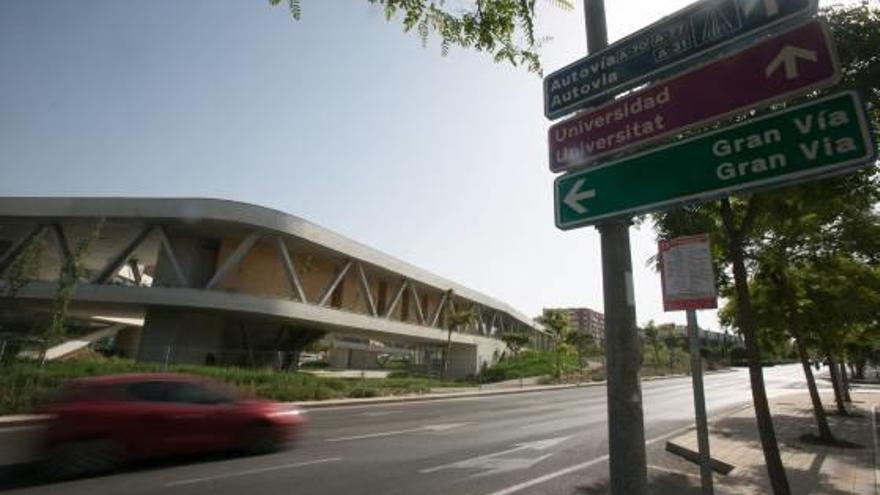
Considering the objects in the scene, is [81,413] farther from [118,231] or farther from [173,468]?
[118,231]

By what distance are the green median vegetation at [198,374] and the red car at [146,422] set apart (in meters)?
2.23

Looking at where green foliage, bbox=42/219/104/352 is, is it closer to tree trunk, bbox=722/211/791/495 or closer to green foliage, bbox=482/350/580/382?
tree trunk, bbox=722/211/791/495

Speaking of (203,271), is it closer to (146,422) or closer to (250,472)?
(146,422)

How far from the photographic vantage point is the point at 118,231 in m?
31.6

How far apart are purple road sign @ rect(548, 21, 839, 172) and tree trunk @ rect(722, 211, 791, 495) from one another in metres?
6.07

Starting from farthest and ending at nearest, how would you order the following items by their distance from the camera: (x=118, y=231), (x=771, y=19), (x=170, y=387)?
(x=118, y=231)
(x=170, y=387)
(x=771, y=19)

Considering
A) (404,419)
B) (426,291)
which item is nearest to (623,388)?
(404,419)

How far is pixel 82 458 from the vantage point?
8023 millimetres

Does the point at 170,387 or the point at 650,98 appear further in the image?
the point at 170,387

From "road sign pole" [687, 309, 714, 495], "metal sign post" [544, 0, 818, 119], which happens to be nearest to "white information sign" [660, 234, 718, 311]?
"road sign pole" [687, 309, 714, 495]

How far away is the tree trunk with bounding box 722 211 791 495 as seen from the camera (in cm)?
771

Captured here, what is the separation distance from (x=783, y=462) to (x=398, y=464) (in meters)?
8.57

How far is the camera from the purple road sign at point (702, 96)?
2.82 metres

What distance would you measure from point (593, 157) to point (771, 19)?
1.32 metres
